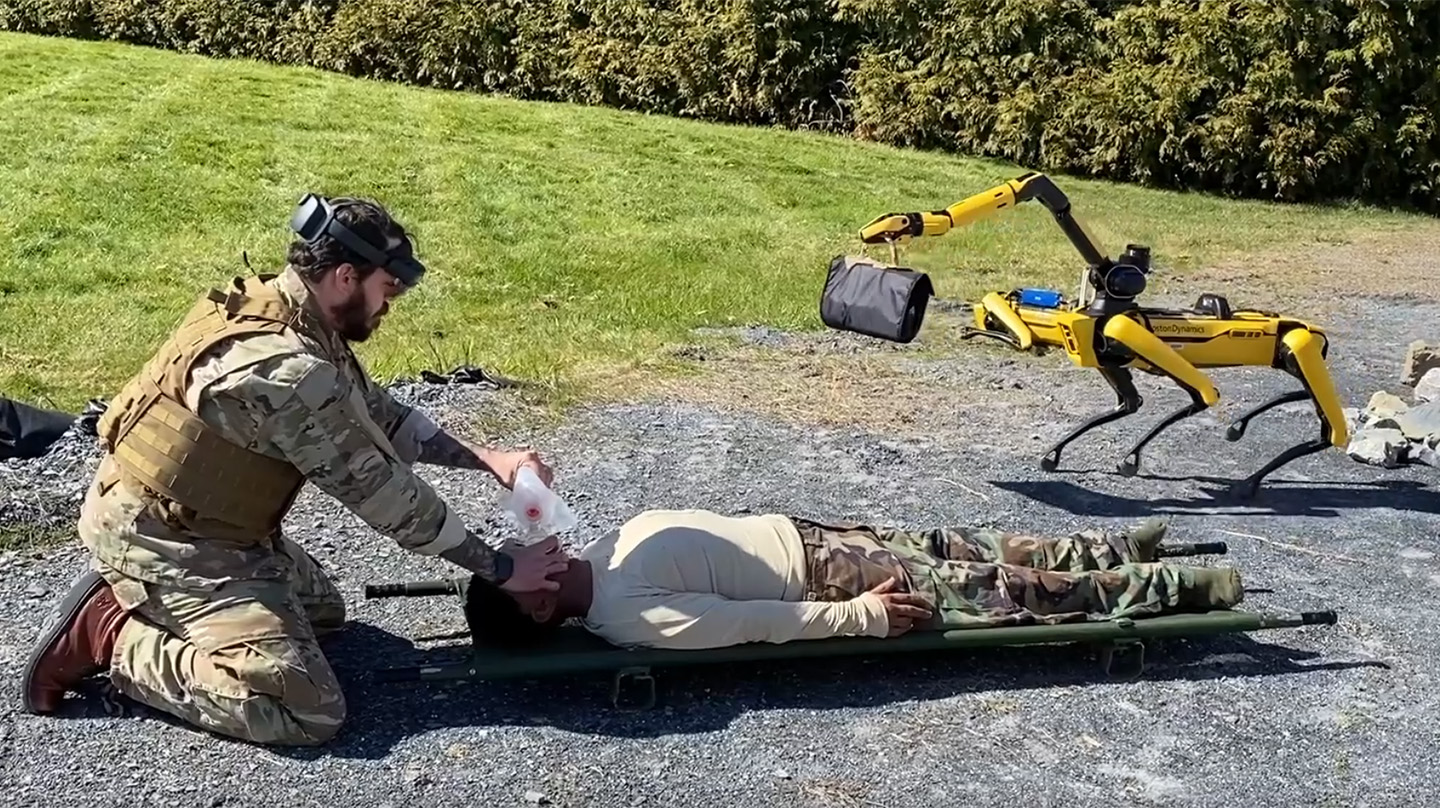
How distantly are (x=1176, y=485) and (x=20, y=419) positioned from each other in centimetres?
523

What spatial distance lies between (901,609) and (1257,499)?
2871mm

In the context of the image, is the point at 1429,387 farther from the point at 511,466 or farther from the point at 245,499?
the point at 245,499

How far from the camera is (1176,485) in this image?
6.80m

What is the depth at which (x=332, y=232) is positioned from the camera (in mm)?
3945

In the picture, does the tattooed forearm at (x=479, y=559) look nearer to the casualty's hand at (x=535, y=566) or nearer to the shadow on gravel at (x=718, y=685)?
the casualty's hand at (x=535, y=566)

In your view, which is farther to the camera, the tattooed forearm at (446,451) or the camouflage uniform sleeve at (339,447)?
the tattooed forearm at (446,451)

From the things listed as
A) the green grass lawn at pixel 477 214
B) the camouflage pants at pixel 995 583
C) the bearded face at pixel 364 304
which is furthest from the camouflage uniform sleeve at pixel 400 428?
the green grass lawn at pixel 477 214

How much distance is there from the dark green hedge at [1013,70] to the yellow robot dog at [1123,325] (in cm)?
1016

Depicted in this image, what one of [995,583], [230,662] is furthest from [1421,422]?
[230,662]

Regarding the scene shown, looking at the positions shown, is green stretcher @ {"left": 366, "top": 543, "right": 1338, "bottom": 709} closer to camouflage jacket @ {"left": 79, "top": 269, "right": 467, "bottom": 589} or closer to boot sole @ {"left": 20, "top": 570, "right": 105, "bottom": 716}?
camouflage jacket @ {"left": 79, "top": 269, "right": 467, "bottom": 589}

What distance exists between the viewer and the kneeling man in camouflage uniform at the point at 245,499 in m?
3.89

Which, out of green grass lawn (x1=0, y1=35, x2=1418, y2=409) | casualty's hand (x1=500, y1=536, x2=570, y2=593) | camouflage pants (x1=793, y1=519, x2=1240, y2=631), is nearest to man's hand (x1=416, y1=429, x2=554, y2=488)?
casualty's hand (x1=500, y1=536, x2=570, y2=593)

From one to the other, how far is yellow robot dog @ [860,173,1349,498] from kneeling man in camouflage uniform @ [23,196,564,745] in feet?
8.39

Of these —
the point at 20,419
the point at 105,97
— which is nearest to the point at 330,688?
the point at 20,419
